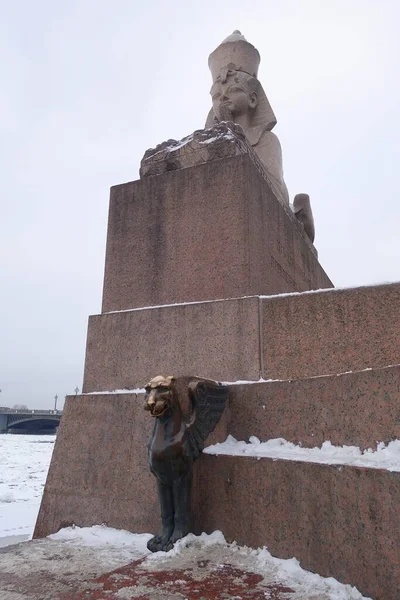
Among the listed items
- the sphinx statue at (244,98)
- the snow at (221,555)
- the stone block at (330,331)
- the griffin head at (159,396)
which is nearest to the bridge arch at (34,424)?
the sphinx statue at (244,98)

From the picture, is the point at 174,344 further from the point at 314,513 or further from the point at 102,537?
the point at 314,513

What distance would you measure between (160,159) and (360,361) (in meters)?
3.15

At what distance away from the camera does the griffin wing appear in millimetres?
3260

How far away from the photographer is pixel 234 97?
6.96 metres

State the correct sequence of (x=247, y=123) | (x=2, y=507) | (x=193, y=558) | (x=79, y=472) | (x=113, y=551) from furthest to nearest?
1. (x=2, y=507)
2. (x=247, y=123)
3. (x=79, y=472)
4. (x=113, y=551)
5. (x=193, y=558)

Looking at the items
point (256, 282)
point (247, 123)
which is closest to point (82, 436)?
point (256, 282)

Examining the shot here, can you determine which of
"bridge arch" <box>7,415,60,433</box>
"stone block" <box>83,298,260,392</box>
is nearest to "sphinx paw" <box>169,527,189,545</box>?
"stone block" <box>83,298,260,392</box>

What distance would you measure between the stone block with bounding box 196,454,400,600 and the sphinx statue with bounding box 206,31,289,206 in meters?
4.53

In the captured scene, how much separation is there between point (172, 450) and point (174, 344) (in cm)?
140

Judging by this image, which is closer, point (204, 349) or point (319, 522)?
point (319, 522)

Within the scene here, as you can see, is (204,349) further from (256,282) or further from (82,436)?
(82,436)

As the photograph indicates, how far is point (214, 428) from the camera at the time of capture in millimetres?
3439

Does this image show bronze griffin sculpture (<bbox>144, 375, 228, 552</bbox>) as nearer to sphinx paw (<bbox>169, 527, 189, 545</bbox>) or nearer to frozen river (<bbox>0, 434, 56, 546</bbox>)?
sphinx paw (<bbox>169, 527, 189, 545</bbox>)

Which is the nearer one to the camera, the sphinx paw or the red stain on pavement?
the red stain on pavement
